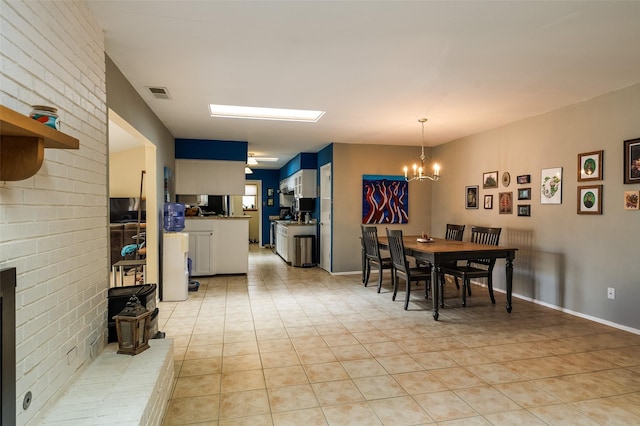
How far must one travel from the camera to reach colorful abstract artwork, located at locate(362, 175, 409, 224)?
6.67 meters

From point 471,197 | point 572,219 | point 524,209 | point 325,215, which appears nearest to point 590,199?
point 572,219

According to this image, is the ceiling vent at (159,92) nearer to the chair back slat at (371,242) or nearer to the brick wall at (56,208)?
the brick wall at (56,208)

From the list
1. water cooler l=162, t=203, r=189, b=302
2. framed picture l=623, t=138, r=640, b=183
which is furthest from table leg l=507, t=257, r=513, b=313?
water cooler l=162, t=203, r=189, b=302

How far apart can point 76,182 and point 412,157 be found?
5.87 meters

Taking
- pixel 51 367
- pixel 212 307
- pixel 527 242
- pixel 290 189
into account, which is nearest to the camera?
pixel 51 367

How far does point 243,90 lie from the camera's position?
366cm

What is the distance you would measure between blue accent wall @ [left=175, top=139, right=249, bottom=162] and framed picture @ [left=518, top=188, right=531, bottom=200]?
177 inches

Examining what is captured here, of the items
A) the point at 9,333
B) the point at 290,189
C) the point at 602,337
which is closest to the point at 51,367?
the point at 9,333

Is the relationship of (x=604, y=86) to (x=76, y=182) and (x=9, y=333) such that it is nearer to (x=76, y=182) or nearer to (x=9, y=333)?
(x=76, y=182)

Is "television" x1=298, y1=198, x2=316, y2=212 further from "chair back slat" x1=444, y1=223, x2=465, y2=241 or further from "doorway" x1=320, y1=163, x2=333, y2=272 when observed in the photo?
"chair back slat" x1=444, y1=223, x2=465, y2=241

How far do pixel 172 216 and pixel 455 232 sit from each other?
409cm

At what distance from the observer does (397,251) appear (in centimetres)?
452

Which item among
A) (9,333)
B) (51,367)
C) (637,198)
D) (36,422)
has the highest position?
(637,198)

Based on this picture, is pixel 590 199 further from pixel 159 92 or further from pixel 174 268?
pixel 174 268
